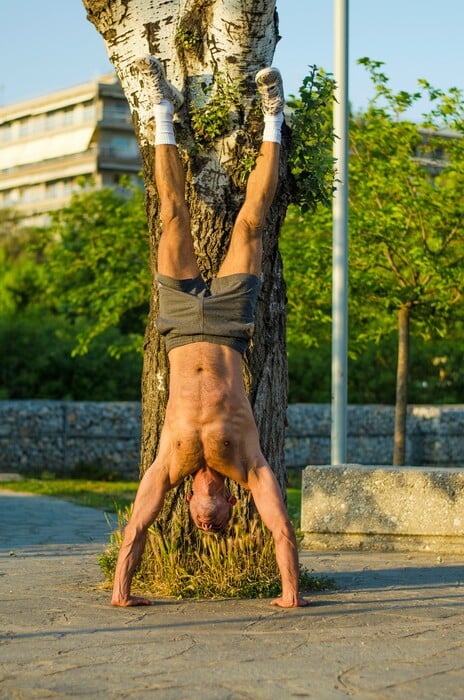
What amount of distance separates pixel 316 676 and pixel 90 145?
89.2m

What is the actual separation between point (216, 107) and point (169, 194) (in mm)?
771

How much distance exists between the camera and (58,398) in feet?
82.6

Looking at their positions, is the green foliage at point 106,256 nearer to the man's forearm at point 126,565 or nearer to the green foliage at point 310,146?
the green foliage at point 310,146

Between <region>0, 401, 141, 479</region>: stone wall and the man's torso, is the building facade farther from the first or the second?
the man's torso

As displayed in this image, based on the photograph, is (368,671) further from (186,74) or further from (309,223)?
(309,223)

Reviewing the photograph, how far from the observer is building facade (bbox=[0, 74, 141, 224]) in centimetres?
9075

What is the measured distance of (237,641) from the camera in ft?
20.2

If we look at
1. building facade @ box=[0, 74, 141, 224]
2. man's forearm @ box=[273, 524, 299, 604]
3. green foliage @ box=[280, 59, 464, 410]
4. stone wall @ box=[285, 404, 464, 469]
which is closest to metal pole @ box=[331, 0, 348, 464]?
green foliage @ box=[280, 59, 464, 410]

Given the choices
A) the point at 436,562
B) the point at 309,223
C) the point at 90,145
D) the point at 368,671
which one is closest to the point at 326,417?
the point at 309,223

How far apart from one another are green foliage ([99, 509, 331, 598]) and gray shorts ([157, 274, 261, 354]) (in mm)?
1356

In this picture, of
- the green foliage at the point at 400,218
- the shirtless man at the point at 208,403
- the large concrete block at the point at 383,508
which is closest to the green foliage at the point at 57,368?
the green foliage at the point at 400,218

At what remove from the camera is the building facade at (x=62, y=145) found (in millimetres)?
90750

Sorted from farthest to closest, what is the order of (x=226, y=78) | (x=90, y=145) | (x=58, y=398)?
(x=90, y=145) → (x=58, y=398) → (x=226, y=78)

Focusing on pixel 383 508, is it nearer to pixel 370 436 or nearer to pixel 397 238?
pixel 397 238
